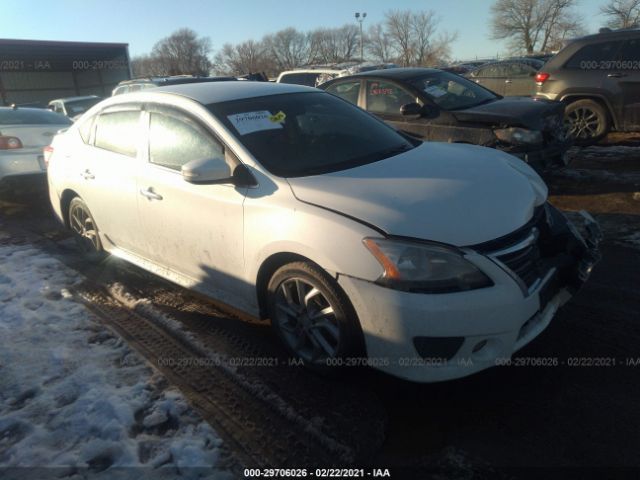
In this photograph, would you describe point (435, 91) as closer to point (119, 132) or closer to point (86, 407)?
point (119, 132)

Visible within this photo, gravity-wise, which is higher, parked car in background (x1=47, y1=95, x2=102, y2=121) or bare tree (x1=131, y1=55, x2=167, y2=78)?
bare tree (x1=131, y1=55, x2=167, y2=78)

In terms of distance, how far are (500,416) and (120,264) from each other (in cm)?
380

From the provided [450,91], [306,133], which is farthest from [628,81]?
[306,133]

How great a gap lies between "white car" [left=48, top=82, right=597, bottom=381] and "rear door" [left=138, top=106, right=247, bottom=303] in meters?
0.01

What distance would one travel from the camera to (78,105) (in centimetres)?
1490

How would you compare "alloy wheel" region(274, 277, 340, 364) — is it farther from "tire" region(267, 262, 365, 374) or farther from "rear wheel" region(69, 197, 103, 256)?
"rear wheel" region(69, 197, 103, 256)

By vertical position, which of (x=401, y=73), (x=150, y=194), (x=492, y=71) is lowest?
(x=150, y=194)

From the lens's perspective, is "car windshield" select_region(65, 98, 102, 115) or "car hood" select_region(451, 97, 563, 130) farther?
"car windshield" select_region(65, 98, 102, 115)

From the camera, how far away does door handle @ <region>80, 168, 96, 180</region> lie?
4.27 meters

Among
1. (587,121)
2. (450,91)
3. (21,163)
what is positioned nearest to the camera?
(450,91)

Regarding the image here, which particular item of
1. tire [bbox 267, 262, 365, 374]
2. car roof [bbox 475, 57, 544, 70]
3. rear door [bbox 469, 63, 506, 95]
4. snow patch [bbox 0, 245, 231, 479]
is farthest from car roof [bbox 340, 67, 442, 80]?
car roof [bbox 475, 57, 544, 70]

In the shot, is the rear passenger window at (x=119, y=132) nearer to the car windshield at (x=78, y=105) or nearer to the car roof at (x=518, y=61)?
the car windshield at (x=78, y=105)

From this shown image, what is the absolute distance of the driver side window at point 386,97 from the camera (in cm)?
642

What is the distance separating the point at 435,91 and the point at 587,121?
3358 mm
